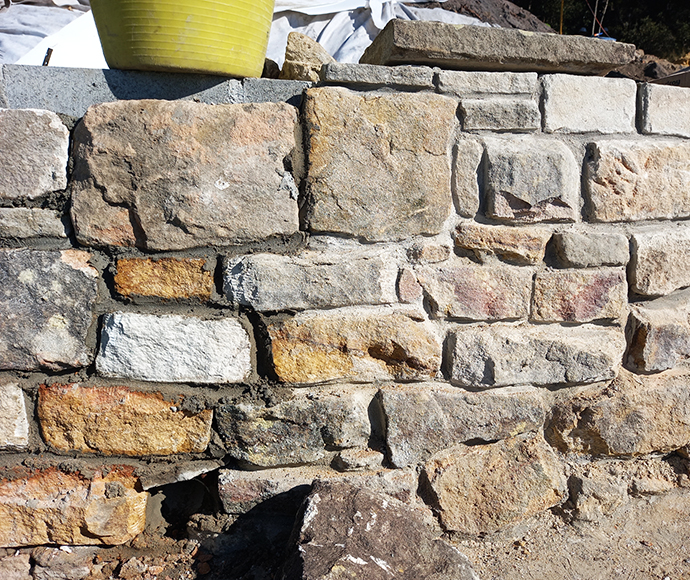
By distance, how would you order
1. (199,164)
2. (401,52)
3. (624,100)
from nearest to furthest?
(199,164) → (401,52) → (624,100)

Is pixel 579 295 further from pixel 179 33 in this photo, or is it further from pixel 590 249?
pixel 179 33

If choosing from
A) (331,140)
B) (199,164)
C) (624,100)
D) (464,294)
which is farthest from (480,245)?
(199,164)

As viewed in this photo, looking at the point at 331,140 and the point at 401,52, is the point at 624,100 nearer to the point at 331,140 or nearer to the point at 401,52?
the point at 401,52

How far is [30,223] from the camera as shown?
4.22 feet

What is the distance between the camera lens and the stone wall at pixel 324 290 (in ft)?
4.25

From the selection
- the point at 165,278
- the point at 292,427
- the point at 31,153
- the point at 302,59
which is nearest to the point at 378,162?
the point at 302,59

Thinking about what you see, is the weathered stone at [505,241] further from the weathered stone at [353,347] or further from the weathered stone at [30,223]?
the weathered stone at [30,223]

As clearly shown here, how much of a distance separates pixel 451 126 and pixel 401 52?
225mm

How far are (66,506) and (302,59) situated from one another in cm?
133

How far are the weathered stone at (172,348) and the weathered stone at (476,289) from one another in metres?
0.50

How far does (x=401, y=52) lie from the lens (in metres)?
1.41

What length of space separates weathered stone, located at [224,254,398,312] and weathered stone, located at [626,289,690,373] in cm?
78

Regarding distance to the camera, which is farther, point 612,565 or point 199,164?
point 612,565

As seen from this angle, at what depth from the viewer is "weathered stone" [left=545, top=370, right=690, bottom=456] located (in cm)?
159
